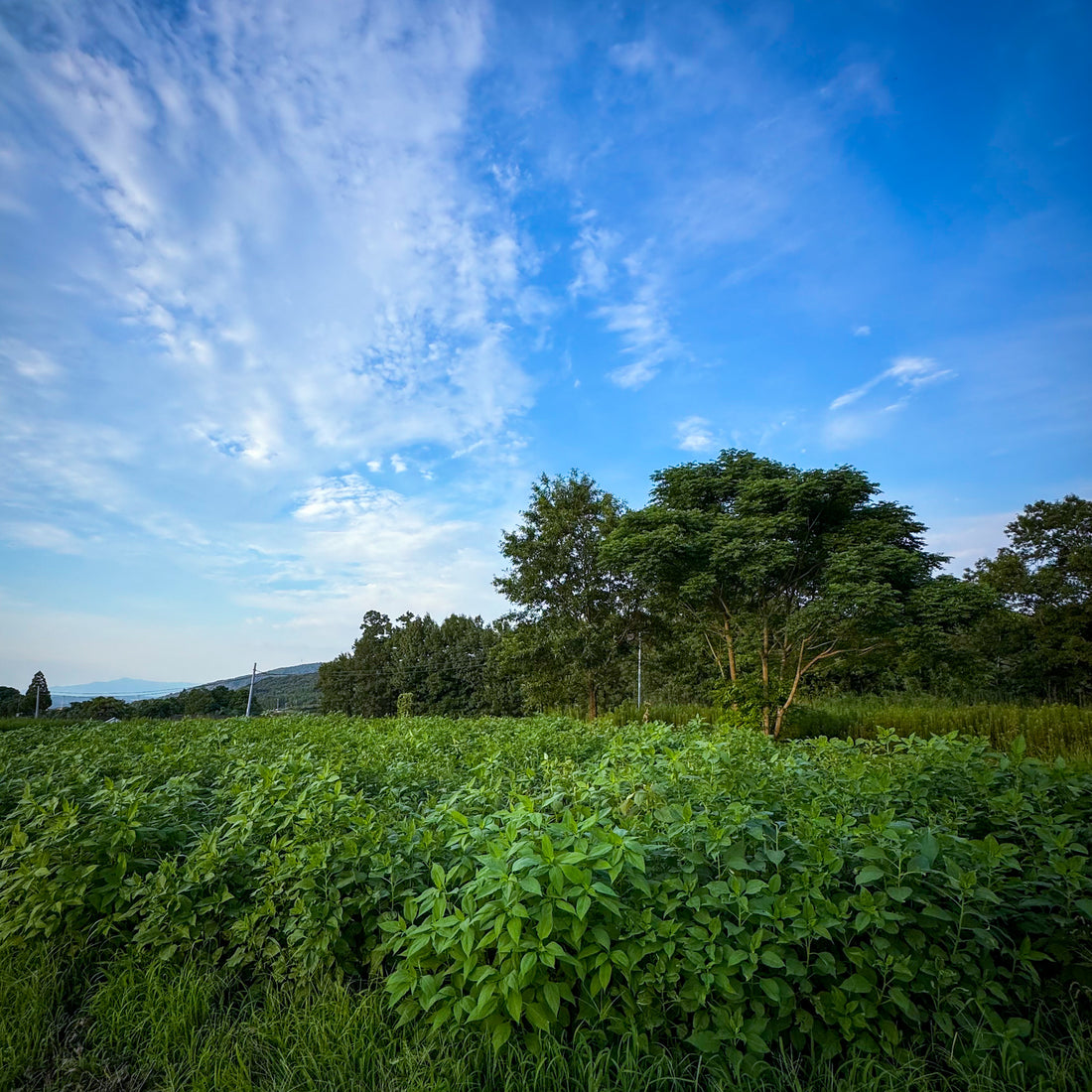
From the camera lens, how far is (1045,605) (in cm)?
2361

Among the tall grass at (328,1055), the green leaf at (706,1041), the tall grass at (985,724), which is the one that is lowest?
the tall grass at (328,1055)

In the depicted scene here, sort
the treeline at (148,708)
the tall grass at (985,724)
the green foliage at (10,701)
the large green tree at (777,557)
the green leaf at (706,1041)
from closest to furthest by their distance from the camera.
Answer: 1. the green leaf at (706,1041)
2. the tall grass at (985,724)
3. the large green tree at (777,557)
4. the treeline at (148,708)
5. the green foliage at (10,701)

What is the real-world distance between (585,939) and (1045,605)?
1156 inches

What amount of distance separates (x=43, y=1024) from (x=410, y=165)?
25.1 ft

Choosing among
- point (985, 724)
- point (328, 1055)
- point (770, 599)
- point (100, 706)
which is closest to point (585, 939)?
point (328, 1055)

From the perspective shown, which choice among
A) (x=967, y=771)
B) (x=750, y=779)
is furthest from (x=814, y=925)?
(x=967, y=771)

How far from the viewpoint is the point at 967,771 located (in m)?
2.73

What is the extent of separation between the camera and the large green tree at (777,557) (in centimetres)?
1131

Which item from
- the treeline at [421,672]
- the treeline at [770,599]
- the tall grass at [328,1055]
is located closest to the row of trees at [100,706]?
the treeline at [770,599]

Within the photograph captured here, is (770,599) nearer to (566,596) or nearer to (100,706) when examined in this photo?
(566,596)

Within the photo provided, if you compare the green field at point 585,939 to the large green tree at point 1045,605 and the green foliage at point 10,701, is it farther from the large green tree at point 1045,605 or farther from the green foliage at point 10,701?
the large green tree at point 1045,605

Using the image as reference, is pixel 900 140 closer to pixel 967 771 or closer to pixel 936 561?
pixel 967 771

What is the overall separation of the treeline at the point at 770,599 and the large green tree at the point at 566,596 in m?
0.05

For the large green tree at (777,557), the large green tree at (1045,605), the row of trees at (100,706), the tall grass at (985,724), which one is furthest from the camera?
the large green tree at (1045,605)
